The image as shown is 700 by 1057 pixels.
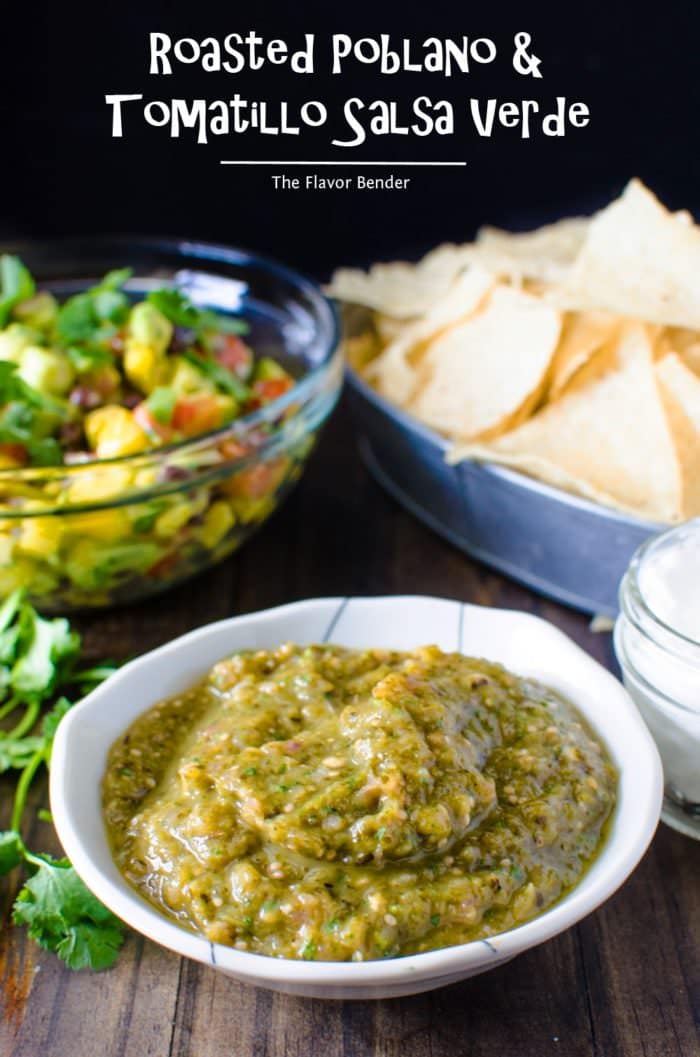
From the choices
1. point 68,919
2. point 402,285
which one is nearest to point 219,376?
point 402,285

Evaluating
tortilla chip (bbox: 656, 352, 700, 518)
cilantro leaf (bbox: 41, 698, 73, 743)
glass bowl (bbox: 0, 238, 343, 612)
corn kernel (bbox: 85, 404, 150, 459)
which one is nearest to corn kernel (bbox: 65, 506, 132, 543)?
glass bowl (bbox: 0, 238, 343, 612)

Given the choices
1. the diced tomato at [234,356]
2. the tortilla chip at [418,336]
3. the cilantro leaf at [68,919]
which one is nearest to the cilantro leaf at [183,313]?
the diced tomato at [234,356]

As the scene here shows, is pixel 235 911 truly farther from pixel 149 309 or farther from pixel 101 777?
pixel 149 309

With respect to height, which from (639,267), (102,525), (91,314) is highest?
(639,267)

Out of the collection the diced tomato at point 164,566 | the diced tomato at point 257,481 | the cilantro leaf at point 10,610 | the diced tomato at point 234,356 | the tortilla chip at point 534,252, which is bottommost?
the diced tomato at point 164,566

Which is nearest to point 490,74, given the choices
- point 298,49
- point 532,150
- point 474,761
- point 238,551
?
point 298,49

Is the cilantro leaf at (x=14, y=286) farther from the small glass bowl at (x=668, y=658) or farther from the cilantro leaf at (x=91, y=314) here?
the small glass bowl at (x=668, y=658)

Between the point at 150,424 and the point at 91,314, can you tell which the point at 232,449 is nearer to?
the point at 150,424
